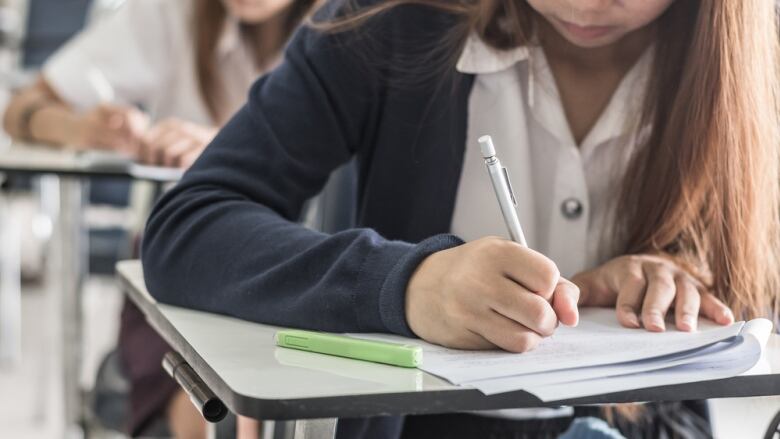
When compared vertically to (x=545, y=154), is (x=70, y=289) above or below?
below

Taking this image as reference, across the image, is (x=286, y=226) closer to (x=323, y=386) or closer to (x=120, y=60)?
(x=323, y=386)

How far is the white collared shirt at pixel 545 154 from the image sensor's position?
109 centimetres

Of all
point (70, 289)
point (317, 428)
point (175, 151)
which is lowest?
point (70, 289)

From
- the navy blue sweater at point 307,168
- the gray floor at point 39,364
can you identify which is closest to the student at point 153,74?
the gray floor at point 39,364

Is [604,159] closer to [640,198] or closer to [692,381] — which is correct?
[640,198]

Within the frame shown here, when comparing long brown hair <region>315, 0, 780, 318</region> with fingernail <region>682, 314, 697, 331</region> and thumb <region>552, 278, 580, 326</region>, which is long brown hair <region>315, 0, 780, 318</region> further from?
thumb <region>552, 278, 580, 326</region>

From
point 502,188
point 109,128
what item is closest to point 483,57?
point 502,188

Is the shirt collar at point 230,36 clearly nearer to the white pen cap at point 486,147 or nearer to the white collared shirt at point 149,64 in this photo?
the white collared shirt at point 149,64

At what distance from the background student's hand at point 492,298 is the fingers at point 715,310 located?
176mm

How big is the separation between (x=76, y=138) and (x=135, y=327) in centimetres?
48

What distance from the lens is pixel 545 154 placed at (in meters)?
1.12

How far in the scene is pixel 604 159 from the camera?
110 cm

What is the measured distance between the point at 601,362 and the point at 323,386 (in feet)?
0.58

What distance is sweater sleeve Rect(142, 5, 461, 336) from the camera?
32.9 inches
